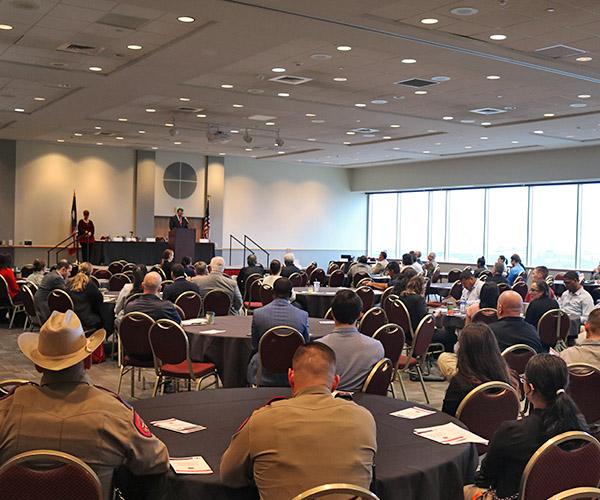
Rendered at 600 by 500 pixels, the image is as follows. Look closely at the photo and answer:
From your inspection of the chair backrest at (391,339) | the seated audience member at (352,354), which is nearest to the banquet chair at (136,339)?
the chair backrest at (391,339)

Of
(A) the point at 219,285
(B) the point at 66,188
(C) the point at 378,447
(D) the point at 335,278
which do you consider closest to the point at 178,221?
(B) the point at 66,188

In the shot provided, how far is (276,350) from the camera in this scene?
6184mm

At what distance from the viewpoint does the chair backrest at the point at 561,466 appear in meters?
3.07

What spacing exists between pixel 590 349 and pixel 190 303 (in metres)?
5.34

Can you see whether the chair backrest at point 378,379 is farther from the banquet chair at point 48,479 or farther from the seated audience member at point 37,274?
the seated audience member at point 37,274

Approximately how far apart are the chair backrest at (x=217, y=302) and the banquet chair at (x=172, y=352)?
9.71 feet

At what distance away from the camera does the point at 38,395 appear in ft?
9.33

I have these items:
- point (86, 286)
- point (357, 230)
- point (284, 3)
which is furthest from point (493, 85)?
point (357, 230)

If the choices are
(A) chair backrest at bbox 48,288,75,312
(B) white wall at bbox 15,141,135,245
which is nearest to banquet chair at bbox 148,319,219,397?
(A) chair backrest at bbox 48,288,75,312

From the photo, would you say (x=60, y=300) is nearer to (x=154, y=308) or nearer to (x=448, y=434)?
(x=154, y=308)

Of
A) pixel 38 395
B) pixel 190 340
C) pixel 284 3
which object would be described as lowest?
pixel 190 340

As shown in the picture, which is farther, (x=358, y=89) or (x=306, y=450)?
(x=358, y=89)

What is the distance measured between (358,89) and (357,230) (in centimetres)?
1617

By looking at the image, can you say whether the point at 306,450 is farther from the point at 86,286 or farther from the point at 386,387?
the point at 86,286
